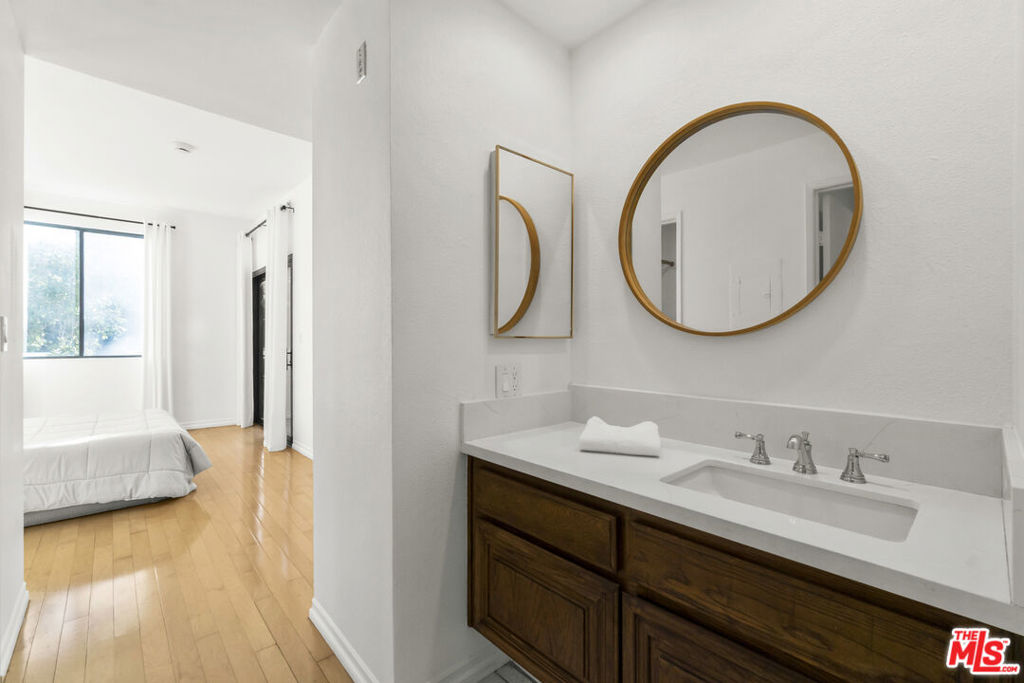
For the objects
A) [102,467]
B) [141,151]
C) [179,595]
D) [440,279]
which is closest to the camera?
[440,279]

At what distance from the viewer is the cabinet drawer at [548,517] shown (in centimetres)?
120

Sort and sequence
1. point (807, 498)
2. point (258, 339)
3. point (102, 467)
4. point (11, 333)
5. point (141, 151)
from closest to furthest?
point (807, 498) < point (11, 333) < point (102, 467) < point (141, 151) < point (258, 339)

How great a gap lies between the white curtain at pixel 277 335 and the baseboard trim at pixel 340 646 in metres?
3.06

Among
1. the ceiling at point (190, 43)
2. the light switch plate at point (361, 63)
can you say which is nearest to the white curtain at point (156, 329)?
the ceiling at point (190, 43)

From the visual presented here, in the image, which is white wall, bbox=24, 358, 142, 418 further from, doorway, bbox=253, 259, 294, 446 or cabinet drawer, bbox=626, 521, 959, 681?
cabinet drawer, bbox=626, 521, 959, 681

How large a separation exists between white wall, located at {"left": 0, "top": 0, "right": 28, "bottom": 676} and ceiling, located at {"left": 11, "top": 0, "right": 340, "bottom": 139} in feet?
0.47

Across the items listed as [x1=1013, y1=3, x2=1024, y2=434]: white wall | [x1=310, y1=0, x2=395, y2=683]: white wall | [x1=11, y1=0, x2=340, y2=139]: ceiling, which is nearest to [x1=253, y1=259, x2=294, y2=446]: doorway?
[x1=11, y1=0, x2=340, y2=139]: ceiling

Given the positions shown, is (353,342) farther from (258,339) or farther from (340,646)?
(258,339)

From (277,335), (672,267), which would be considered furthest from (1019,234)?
(277,335)

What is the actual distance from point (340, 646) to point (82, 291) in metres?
5.47

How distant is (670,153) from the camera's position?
1665mm

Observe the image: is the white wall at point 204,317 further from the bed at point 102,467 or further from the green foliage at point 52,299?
the bed at point 102,467

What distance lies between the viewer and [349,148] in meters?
1.70

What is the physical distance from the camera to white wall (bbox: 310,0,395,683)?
1492 millimetres
